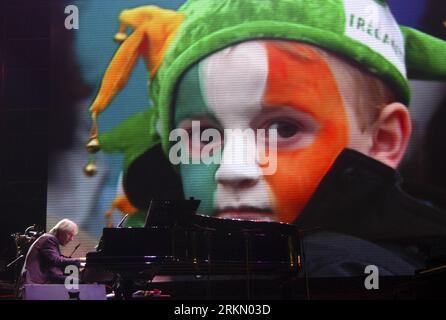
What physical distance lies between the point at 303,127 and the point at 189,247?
183 centimetres

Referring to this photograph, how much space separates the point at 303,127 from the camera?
18.7 ft

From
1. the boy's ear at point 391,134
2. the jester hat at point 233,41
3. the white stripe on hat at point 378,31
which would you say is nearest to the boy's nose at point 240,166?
the jester hat at point 233,41

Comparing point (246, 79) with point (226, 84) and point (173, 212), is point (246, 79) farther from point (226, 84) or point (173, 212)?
point (173, 212)

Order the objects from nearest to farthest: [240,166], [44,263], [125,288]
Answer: [125,288]
[44,263]
[240,166]

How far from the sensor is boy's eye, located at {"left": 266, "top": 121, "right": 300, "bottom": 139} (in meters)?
5.71

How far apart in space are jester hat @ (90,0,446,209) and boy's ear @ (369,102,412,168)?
140 mm

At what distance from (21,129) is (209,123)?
6.59ft

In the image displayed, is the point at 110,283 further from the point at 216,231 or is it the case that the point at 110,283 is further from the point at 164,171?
the point at 216,231

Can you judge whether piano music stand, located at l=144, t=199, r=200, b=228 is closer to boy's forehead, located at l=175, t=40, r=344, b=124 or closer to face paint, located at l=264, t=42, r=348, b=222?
face paint, located at l=264, t=42, r=348, b=222

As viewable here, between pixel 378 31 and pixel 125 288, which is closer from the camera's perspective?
pixel 125 288

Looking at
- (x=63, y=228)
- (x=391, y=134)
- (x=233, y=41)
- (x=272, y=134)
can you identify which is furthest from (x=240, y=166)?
(x=63, y=228)

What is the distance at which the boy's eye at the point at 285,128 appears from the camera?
5707 mm

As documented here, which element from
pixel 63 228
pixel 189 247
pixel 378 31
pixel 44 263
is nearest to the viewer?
pixel 189 247

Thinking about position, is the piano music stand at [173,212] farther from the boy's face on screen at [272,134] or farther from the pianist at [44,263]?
the boy's face on screen at [272,134]
